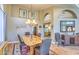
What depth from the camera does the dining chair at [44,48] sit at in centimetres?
237

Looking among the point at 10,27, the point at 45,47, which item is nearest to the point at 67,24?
the point at 45,47

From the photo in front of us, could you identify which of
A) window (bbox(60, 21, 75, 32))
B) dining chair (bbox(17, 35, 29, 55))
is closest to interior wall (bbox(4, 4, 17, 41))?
dining chair (bbox(17, 35, 29, 55))

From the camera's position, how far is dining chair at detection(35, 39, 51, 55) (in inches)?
93.1

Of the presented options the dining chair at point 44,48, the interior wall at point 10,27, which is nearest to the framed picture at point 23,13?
the interior wall at point 10,27

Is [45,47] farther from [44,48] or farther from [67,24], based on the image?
[67,24]

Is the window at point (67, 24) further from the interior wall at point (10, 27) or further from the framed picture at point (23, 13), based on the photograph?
the interior wall at point (10, 27)

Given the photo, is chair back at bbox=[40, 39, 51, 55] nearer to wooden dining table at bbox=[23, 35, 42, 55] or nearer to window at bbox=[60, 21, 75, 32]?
wooden dining table at bbox=[23, 35, 42, 55]

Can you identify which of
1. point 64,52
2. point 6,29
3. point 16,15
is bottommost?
point 64,52

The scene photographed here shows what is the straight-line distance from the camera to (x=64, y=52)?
2.32 metres

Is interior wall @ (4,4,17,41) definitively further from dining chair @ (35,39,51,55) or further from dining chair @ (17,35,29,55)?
dining chair @ (35,39,51,55)

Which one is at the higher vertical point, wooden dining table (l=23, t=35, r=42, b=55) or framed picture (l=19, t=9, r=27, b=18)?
framed picture (l=19, t=9, r=27, b=18)
